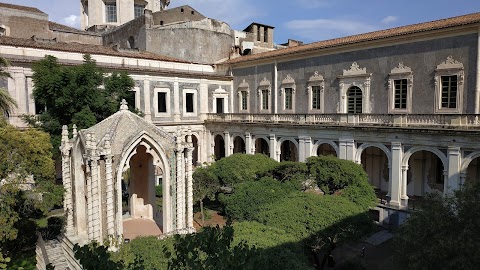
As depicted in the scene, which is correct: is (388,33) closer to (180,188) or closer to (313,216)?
(313,216)

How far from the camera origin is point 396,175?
68.5 feet

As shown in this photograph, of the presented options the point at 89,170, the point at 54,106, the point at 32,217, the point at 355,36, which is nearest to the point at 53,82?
the point at 54,106

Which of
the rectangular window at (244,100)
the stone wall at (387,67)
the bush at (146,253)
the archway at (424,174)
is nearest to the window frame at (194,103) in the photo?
the rectangular window at (244,100)

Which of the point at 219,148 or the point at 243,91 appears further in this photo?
the point at 219,148

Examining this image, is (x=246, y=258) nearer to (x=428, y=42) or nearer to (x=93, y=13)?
(x=428, y=42)

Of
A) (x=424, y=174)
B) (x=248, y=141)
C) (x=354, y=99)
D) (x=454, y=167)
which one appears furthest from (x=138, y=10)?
(x=454, y=167)

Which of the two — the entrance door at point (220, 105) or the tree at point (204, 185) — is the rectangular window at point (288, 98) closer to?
the entrance door at point (220, 105)

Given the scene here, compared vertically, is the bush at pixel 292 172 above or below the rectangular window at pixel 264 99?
below

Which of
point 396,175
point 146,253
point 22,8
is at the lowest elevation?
point 146,253

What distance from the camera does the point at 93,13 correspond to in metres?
42.6

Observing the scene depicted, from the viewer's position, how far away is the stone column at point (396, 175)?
2056 cm

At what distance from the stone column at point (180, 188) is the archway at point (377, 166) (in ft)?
53.3

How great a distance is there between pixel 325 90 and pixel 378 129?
6.78 meters

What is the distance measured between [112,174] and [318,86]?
19457 millimetres
